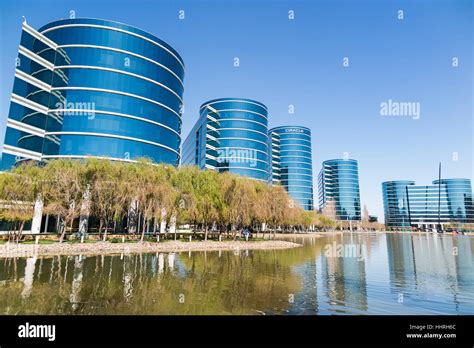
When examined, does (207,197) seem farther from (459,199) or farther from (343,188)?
(459,199)

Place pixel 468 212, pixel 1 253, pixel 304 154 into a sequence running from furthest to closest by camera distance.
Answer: pixel 304 154, pixel 468 212, pixel 1 253

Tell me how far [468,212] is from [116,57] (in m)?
182

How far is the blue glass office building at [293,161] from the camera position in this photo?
159m

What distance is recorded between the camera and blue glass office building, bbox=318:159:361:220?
616ft

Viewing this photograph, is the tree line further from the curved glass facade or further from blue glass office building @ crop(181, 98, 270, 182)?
the curved glass facade

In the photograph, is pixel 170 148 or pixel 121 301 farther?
pixel 170 148

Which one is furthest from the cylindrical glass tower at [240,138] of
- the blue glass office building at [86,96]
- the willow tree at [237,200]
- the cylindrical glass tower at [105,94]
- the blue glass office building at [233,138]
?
the willow tree at [237,200]

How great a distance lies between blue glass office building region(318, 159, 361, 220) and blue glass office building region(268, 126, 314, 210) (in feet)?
112

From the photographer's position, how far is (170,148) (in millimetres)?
70438

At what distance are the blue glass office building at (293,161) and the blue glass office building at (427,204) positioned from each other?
63.1 metres

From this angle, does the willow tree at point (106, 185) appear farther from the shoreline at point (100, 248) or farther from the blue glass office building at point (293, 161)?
the blue glass office building at point (293, 161)

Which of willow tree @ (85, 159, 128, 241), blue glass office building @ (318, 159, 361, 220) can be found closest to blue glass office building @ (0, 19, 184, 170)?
willow tree @ (85, 159, 128, 241)
